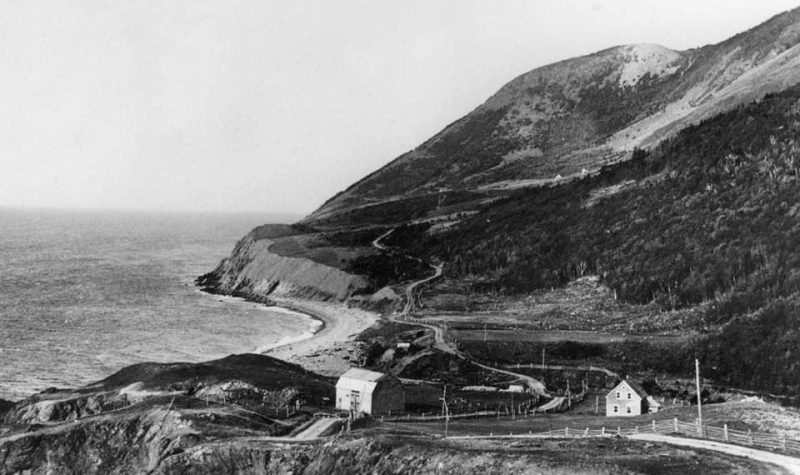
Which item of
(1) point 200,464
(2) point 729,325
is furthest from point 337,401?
(2) point 729,325

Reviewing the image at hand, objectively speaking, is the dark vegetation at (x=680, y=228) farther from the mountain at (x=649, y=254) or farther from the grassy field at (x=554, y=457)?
the grassy field at (x=554, y=457)

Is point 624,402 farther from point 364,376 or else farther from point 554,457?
point 554,457

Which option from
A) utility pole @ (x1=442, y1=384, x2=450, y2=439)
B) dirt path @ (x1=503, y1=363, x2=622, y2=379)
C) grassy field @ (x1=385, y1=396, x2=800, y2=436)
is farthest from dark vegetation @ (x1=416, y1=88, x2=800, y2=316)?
utility pole @ (x1=442, y1=384, x2=450, y2=439)

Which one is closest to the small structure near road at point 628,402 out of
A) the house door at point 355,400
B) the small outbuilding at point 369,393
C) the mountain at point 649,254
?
the small outbuilding at point 369,393

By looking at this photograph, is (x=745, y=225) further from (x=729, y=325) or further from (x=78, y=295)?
(x=78, y=295)

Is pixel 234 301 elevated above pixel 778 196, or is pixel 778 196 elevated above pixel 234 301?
pixel 778 196

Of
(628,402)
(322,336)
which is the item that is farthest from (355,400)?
(322,336)

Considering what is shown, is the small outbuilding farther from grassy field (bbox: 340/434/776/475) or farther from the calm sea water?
the calm sea water
